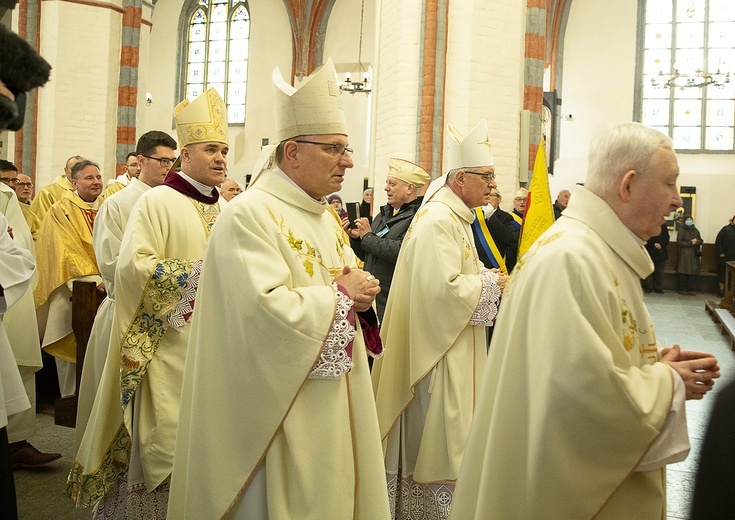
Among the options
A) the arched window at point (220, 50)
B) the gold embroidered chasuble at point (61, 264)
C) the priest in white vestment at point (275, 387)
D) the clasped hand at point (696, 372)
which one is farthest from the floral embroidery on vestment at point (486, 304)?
the arched window at point (220, 50)

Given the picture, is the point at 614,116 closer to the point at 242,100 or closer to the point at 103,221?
the point at 242,100

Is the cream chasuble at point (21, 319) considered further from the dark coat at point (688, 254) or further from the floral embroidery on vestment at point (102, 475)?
the dark coat at point (688, 254)

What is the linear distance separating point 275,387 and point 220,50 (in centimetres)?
1992

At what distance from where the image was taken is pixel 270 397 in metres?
2.42

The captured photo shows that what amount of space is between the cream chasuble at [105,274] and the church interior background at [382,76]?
453 centimetres

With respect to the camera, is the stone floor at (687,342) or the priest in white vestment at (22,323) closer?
the stone floor at (687,342)

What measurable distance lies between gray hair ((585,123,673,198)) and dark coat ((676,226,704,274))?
52.9 ft

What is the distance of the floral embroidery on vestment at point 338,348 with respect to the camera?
7.95ft

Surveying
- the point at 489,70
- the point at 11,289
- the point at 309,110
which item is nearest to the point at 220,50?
the point at 489,70

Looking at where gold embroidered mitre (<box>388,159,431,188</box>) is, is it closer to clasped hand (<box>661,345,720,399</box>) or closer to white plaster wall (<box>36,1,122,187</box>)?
clasped hand (<box>661,345,720,399</box>)

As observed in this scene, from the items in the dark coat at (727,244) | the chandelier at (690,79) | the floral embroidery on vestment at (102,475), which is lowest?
the floral embroidery on vestment at (102,475)

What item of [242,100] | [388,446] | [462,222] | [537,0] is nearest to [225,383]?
[388,446]

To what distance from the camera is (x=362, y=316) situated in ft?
8.96

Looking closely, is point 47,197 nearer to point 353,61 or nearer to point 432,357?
point 432,357
